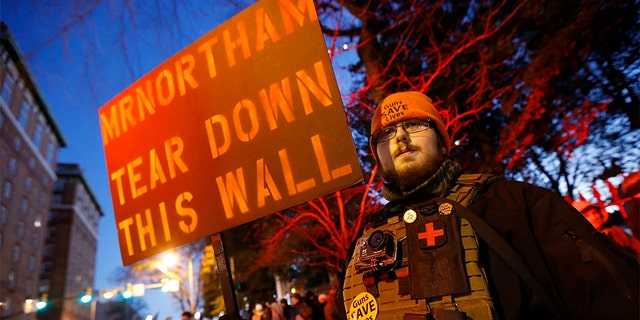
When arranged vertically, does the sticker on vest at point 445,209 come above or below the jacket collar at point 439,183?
below

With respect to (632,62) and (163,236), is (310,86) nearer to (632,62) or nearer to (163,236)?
(163,236)

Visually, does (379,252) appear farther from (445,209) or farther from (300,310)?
(300,310)

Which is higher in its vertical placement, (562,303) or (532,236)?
(532,236)

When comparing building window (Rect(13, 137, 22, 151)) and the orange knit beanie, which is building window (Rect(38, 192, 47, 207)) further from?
the orange knit beanie

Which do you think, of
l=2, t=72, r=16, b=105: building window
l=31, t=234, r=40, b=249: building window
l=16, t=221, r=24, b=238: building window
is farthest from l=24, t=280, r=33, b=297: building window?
l=2, t=72, r=16, b=105: building window

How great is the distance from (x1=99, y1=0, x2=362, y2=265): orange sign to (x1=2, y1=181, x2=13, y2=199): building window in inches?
2011

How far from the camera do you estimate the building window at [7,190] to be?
140 feet

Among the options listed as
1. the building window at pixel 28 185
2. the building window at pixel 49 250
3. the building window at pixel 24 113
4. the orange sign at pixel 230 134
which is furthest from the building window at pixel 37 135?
the orange sign at pixel 230 134

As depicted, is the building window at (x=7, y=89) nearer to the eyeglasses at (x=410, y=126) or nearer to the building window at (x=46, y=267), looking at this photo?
the building window at (x=46, y=267)

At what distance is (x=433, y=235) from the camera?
5.46 ft

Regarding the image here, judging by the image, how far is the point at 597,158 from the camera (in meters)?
17.3

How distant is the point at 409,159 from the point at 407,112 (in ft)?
0.85

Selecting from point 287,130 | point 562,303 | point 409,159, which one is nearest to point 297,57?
point 287,130

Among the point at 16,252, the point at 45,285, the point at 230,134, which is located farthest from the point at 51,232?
the point at 230,134
